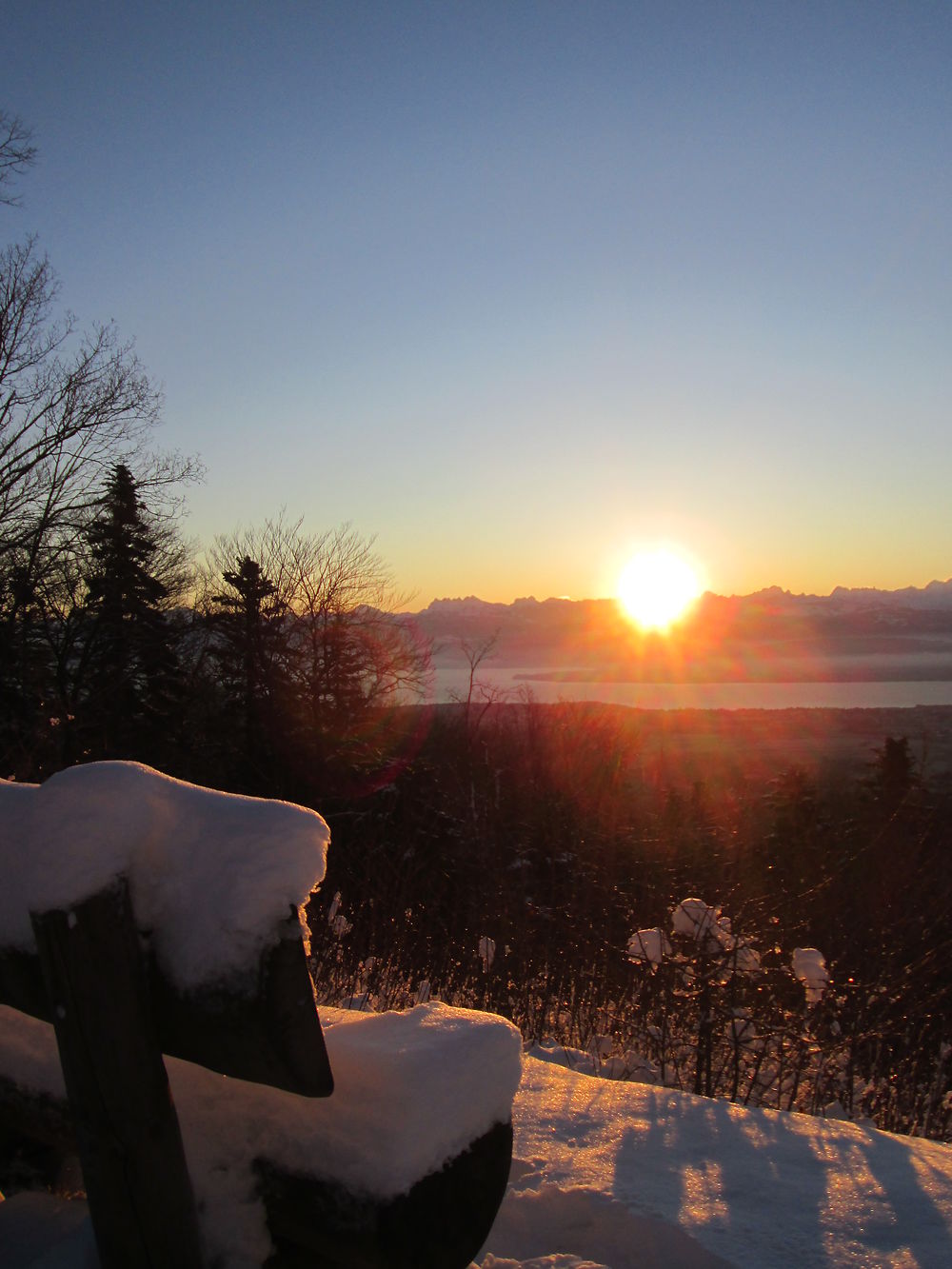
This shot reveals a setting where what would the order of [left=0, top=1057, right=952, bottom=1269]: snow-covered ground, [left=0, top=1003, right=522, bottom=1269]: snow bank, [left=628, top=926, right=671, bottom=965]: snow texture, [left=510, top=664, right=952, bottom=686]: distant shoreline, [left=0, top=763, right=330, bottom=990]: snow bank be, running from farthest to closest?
[left=510, top=664, right=952, bottom=686]: distant shoreline < [left=628, top=926, right=671, bottom=965]: snow texture < [left=0, top=1057, right=952, bottom=1269]: snow-covered ground < [left=0, top=1003, right=522, bottom=1269]: snow bank < [left=0, top=763, right=330, bottom=990]: snow bank

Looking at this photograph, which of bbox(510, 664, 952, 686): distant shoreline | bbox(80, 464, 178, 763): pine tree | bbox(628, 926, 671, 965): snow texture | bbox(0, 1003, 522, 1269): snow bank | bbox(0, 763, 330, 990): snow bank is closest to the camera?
bbox(0, 763, 330, 990): snow bank

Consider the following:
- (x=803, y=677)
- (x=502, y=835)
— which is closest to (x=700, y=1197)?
(x=502, y=835)

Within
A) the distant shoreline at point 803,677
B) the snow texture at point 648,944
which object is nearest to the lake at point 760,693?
the distant shoreline at point 803,677

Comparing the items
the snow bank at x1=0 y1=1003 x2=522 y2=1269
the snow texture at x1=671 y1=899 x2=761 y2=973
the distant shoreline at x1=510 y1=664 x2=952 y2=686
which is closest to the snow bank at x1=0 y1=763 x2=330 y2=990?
the snow bank at x1=0 y1=1003 x2=522 y2=1269

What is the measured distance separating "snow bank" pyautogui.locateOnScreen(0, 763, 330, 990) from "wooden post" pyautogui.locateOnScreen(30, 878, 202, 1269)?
0.04m

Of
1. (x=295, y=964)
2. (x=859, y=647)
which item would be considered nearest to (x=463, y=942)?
(x=295, y=964)

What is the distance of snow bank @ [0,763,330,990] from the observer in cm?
117

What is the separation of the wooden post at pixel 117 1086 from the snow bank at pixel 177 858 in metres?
0.04

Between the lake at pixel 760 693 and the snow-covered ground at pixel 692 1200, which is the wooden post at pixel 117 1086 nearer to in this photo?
the snow-covered ground at pixel 692 1200

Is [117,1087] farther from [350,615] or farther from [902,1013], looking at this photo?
[350,615]

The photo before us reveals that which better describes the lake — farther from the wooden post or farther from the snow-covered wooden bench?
the wooden post

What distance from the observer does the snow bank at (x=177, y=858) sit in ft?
3.84

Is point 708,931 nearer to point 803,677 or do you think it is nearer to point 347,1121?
point 347,1121

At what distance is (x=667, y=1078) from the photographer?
5691 millimetres
